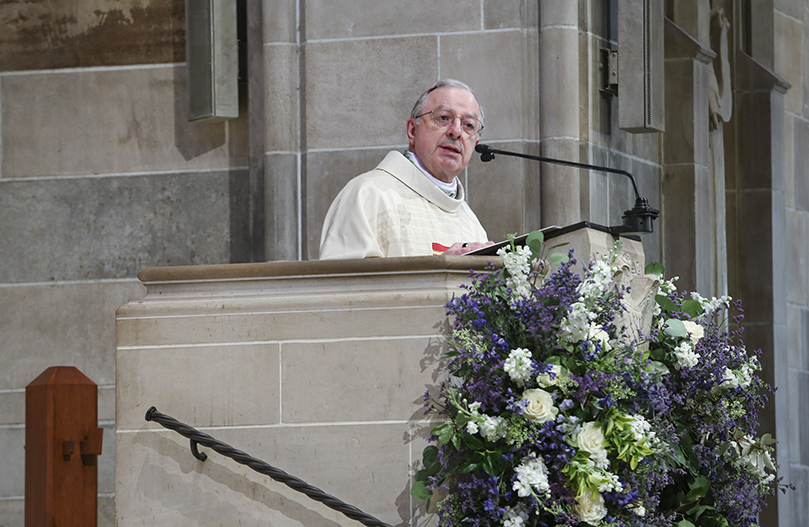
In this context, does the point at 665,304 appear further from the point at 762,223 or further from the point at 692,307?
the point at 762,223

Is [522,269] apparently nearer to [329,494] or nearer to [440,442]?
[440,442]

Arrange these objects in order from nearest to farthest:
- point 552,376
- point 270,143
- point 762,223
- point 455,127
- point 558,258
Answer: point 552,376
point 558,258
point 455,127
point 270,143
point 762,223

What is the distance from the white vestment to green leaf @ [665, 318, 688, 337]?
1.19m

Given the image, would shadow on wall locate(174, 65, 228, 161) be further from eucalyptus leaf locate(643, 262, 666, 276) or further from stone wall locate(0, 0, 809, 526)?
eucalyptus leaf locate(643, 262, 666, 276)

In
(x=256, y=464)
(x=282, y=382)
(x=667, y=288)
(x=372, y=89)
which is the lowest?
(x=256, y=464)

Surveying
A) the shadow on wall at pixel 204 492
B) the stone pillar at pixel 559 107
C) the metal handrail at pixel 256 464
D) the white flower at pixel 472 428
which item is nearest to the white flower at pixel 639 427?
the white flower at pixel 472 428

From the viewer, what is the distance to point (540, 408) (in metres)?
3.05

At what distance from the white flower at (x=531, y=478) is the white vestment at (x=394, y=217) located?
1.59 m

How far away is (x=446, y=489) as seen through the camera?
3.25 m

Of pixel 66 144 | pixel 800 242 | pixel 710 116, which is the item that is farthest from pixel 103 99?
pixel 800 242

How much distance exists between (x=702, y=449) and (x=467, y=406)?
87 cm

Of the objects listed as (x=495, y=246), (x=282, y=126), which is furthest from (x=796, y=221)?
(x=495, y=246)

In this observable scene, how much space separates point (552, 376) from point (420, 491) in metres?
0.47

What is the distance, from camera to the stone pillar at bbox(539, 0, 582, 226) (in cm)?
578
